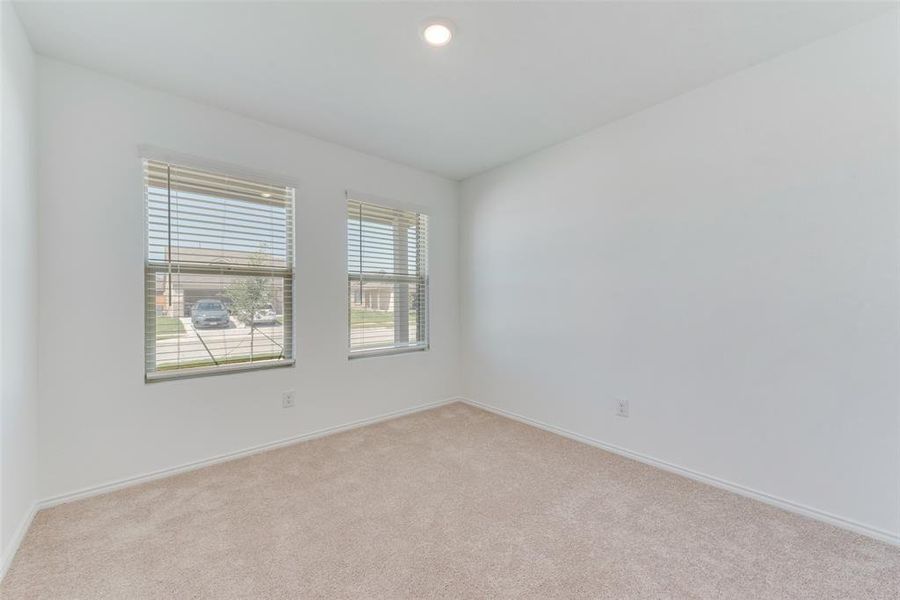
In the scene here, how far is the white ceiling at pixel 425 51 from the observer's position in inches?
66.1

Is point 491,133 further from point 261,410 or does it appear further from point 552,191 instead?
point 261,410

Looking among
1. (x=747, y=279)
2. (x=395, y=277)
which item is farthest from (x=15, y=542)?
(x=747, y=279)

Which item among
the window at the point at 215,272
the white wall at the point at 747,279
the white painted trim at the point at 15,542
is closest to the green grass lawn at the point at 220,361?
the window at the point at 215,272

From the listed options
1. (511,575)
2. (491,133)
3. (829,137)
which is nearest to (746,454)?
(511,575)

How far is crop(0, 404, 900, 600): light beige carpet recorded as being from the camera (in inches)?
56.6

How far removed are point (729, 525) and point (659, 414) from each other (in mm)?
736

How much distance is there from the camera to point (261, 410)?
8.82 feet

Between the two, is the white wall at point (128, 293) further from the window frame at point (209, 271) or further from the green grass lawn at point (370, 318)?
the green grass lawn at point (370, 318)

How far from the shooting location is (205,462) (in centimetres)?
244

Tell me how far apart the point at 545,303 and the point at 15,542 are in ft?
11.0

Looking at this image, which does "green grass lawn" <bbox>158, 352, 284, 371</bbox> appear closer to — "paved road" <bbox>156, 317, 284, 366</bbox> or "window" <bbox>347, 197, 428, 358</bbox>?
"paved road" <bbox>156, 317, 284, 366</bbox>

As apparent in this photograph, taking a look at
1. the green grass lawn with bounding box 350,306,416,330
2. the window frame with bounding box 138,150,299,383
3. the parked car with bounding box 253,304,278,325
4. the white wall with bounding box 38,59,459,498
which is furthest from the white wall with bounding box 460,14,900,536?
the parked car with bounding box 253,304,278,325

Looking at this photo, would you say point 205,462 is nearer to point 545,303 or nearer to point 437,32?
point 545,303

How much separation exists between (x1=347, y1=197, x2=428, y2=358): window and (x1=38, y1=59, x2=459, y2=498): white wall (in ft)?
0.67
